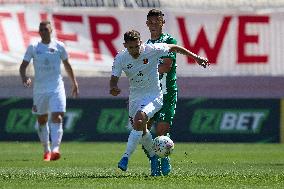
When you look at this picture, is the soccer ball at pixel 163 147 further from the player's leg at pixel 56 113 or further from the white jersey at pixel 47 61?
the white jersey at pixel 47 61

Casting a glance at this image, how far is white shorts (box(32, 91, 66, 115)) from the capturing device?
17.8 m

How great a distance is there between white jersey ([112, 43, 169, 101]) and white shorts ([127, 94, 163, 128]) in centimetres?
6

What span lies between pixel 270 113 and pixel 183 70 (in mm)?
4068

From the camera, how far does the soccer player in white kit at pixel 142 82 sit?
41.8 ft

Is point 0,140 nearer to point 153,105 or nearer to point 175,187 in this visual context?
point 153,105

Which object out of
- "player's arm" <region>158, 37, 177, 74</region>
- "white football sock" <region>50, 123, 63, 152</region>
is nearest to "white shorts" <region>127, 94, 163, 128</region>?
"player's arm" <region>158, 37, 177, 74</region>

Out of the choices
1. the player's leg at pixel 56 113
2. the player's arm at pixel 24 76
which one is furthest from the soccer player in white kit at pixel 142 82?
the player's leg at pixel 56 113

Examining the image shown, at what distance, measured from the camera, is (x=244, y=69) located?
29047 millimetres

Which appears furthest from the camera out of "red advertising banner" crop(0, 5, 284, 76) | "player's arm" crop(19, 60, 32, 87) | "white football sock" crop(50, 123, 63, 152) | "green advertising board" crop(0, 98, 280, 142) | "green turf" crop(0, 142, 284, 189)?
"red advertising banner" crop(0, 5, 284, 76)

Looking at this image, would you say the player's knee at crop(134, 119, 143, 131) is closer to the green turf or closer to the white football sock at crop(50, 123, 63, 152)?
the green turf

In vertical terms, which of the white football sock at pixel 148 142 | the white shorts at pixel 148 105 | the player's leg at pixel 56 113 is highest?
the white shorts at pixel 148 105

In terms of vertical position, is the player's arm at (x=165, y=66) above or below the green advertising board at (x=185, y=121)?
above

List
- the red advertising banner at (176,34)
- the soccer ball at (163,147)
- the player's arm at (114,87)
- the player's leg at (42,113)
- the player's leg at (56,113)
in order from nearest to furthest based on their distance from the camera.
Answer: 1. the player's arm at (114,87)
2. the soccer ball at (163,147)
3. the player's leg at (56,113)
4. the player's leg at (42,113)
5. the red advertising banner at (176,34)

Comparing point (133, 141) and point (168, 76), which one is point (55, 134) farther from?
point (133, 141)
